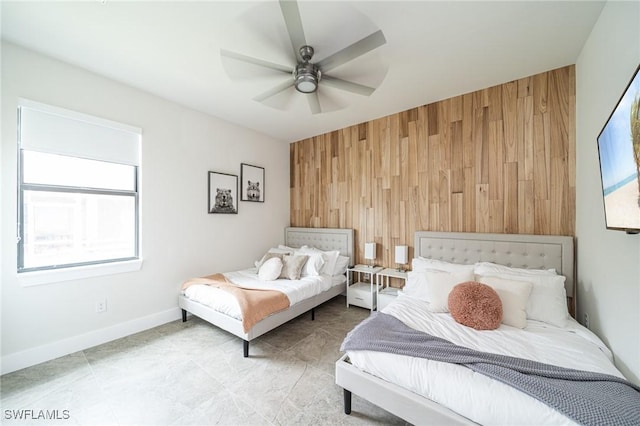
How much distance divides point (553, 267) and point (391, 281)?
5.97 feet

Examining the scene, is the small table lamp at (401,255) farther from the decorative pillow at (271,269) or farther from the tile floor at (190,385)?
the decorative pillow at (271,269)

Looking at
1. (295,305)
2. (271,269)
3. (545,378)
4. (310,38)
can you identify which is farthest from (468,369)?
(310,38)

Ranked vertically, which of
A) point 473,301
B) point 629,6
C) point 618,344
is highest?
point 629,6

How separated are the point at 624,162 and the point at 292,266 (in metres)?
3.08

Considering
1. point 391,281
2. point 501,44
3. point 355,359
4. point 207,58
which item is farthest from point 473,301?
point 207,58

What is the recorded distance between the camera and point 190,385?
1944mm

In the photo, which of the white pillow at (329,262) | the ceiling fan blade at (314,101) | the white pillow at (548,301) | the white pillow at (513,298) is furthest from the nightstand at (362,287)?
the ceiling fan blade at (314,101)

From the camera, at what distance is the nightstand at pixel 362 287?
11.1 ft

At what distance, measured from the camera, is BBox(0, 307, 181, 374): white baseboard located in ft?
6.79

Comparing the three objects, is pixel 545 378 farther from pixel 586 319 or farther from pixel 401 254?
pixel 401 254

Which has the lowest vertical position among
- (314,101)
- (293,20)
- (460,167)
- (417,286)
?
(417,286)

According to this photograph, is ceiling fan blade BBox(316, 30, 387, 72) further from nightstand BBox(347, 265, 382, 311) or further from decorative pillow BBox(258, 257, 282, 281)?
nightstand BBox(347, 265, 382, 311)

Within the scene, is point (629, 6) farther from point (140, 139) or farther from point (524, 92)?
point (140, 139)

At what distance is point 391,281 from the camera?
3.56 m
